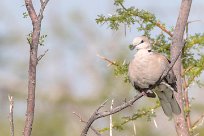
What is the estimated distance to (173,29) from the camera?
386 inches

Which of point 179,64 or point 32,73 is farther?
point 179,64

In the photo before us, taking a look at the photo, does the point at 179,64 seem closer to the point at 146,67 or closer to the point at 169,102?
the point at 169,102

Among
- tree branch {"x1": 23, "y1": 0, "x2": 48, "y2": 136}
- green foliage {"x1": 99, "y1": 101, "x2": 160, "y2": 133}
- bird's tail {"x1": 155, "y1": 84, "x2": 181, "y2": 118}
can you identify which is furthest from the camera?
green foliage {"x1": 99, "y1": 101, "x2": 160, "y2": 133}

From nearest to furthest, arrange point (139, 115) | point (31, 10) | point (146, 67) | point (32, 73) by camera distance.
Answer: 1. point (32, 73)
2. point (31, 10)
3. point (146, 67)
4. point (139, 115)

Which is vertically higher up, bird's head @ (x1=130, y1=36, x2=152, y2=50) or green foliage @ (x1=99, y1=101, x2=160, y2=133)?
bird's head @ (x1=130, y1=36, x2=152, y2=50)

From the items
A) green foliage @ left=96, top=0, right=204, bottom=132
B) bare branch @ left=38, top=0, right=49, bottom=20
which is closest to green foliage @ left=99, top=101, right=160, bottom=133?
green foliage @ left=96, top=0, right=204, bottom=132

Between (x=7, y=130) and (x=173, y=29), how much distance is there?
67.2 feet

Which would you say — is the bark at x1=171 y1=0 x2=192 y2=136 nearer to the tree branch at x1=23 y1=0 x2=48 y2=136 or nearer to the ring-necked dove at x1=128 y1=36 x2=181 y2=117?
the ring-necked dove at x1=128 y1=36 x2=181 y2=117

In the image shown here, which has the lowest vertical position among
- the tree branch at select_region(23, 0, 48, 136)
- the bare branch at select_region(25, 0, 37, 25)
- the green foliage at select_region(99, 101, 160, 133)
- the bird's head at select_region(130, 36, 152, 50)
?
the tree branch at select_region(23, 0, 48, 136)

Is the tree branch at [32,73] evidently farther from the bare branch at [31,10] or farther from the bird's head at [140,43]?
the bird's head at [140,43]

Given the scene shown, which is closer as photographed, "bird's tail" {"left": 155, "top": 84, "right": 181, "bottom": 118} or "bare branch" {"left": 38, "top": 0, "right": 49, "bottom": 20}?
"bare branch" {"left": 38, "top": 0, "right": 49, "bottom": 20}

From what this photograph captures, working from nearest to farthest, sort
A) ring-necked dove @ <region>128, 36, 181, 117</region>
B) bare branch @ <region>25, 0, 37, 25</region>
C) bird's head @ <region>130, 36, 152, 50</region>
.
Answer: bare branch @ <region>25, 0, 37, 25</region> < ring-necked dove @ <region>128, 36, 181, 117</region> < bird's head @ <region>130, 36, 152, 50</region>

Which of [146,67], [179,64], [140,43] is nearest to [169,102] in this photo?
[179,64]

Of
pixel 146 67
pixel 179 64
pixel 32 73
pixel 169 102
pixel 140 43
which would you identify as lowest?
pixel 32 73
